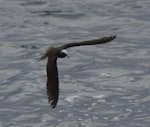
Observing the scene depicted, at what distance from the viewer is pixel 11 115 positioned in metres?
12.8

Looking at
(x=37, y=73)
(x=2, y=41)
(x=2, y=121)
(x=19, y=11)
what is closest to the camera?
(x=2, y=121)

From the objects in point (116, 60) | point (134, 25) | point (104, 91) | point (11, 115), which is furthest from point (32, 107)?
point (134, 25)

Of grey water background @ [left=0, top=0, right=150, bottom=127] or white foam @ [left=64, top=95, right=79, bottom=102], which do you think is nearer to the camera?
grey water background @ [left=0, top=0, right=150, bottom=127]

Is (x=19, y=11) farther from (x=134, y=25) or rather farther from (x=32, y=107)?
(x=32, y=107)

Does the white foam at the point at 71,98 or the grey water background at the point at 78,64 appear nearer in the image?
the grey water background at the point at 78,64

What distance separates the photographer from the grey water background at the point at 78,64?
12.8 metres

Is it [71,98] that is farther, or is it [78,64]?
[78,64]

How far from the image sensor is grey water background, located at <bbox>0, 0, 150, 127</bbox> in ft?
42.0

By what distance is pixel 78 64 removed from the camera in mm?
14969

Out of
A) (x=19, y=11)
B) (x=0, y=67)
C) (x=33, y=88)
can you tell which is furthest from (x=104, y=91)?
(x=19, y=11)

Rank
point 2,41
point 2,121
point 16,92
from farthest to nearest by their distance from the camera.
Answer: point 2,41 < point 16,92 < point 2,121

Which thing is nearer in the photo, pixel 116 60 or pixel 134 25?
pixel 116 60

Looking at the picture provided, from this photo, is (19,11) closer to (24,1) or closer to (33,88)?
(24,1)

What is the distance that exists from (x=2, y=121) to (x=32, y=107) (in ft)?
2.24
